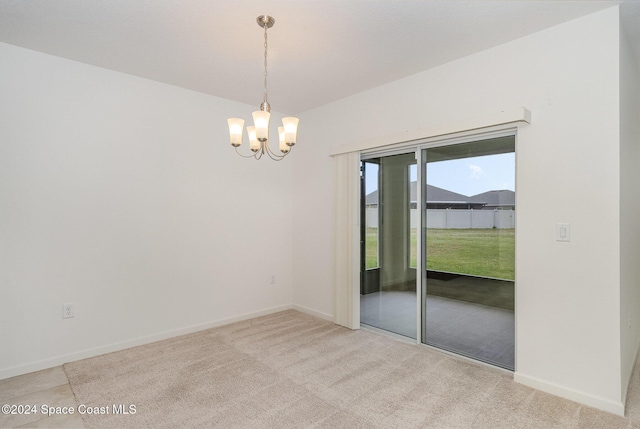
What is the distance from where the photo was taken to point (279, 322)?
4.13 metres

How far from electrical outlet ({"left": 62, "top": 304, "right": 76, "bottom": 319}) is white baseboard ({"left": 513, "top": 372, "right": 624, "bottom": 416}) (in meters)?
3.84

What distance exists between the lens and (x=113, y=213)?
3.27 meters

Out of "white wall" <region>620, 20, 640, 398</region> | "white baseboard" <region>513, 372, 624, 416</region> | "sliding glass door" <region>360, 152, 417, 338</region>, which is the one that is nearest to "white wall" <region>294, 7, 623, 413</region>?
"white baseboard" <region>513, 372, 624, 416</region>

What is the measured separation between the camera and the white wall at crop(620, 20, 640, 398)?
2.36m

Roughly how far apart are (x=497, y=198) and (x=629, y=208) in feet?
3.05

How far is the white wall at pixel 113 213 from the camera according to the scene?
2820 millimetres

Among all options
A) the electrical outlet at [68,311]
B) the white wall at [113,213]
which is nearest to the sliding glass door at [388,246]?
the white wall at [113,213]

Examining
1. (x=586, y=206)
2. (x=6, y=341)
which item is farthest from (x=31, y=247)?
(x=586, y=206)

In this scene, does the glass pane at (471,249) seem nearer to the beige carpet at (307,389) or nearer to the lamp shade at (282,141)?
the beige carpet at (307,389)

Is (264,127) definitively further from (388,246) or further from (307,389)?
(388,246)

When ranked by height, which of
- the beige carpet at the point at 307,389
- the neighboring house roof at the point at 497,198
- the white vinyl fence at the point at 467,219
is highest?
the neighboring house roof at the point at 497,198

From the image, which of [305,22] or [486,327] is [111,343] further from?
[486,327]

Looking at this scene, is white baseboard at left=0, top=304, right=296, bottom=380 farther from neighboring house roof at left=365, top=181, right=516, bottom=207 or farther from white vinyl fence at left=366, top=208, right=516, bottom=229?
neighboring house roof at left=365, top=181, right=516, bottom=207

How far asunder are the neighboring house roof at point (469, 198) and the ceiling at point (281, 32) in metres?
1.19
